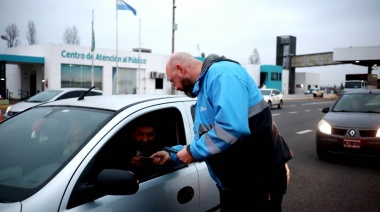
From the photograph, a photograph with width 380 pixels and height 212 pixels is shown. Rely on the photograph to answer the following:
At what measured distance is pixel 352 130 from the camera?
6934 mm

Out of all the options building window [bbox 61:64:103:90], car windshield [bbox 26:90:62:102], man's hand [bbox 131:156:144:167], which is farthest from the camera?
building window [bbox 61:64:103:90]

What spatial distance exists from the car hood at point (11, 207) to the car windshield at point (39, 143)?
46 millimetres

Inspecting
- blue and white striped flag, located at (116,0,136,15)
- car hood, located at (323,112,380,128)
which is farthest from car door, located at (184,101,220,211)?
blue and white striped flag, located at (116,0,136,15)

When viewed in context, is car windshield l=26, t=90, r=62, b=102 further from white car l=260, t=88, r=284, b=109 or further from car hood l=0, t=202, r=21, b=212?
white car l=260, t=88, r=284, b=109

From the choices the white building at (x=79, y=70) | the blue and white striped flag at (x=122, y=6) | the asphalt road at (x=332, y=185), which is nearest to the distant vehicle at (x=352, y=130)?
the asphalt road at (x=332, y=185)

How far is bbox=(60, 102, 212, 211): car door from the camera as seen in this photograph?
1.97m

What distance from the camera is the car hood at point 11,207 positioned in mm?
1749

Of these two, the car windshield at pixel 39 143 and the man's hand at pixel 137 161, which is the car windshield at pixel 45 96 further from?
the man's hand at pixel 137 161

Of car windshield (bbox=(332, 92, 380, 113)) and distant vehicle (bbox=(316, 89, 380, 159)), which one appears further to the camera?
car windshield (bbox=(332, 92, 380, 113))

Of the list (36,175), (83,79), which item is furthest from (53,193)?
(83,79)

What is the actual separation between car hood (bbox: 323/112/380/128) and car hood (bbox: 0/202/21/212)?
6776mm

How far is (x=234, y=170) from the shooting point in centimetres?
214

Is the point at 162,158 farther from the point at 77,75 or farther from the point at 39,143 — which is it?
the point at 77,75

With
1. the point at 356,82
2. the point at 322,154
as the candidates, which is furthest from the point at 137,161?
the point at 356,82
